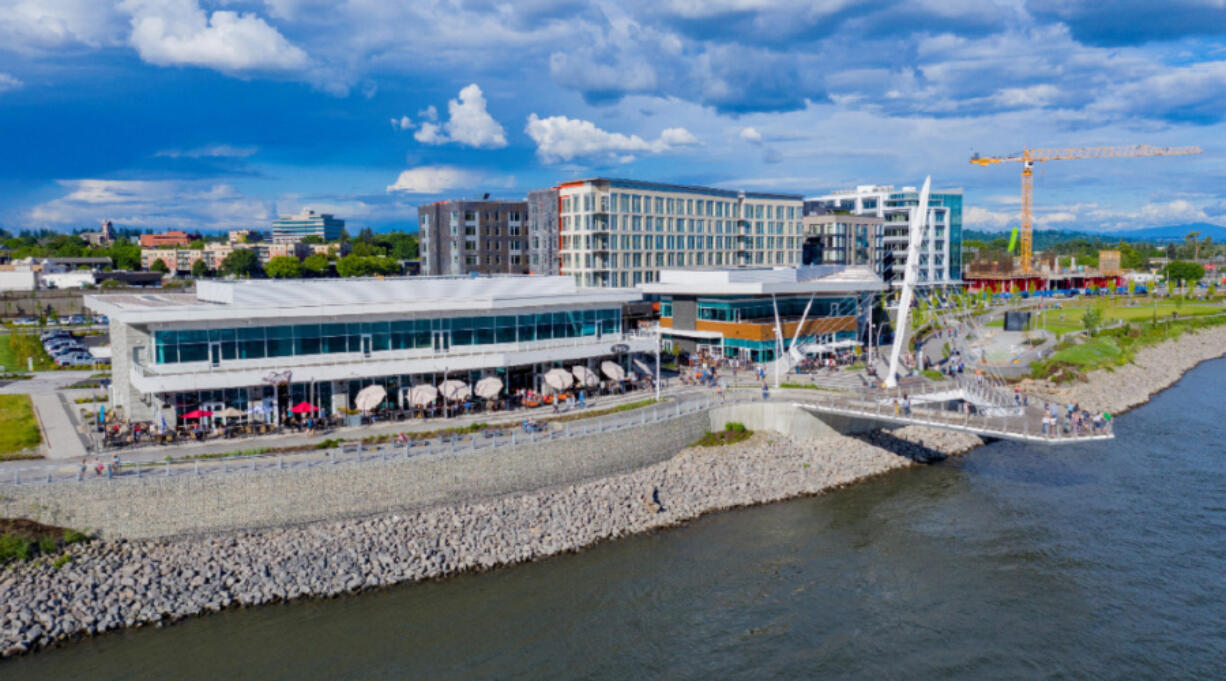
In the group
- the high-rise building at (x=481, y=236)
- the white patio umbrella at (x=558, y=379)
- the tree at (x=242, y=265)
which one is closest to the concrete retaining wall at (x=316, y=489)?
the white patio umbrella at (x=558, y=379)

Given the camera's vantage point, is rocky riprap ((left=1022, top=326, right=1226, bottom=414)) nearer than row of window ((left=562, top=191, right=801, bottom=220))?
Yes

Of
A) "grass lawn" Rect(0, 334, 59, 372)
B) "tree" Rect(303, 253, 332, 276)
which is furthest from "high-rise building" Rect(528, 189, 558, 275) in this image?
"tree" Rect(303, 253, 332, 276)

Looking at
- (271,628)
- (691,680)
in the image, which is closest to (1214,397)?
(691,680)

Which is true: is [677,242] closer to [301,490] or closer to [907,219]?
[907,219]

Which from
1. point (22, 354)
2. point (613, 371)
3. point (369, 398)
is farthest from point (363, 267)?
point (369, 398)

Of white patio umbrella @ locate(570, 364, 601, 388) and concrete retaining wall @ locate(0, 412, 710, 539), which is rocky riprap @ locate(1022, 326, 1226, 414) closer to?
white patio umbrella @ locate(570, 364, 601, 388)

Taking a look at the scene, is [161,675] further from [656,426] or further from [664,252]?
[664,252]
